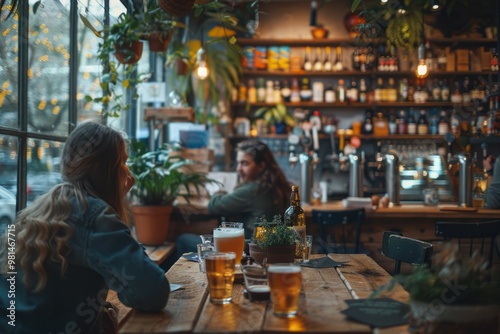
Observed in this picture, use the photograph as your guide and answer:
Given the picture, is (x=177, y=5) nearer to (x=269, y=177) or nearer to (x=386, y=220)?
(x=269, y=177)

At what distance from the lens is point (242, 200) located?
4121mm

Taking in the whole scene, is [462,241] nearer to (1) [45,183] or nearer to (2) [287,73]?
(1) [45,183]

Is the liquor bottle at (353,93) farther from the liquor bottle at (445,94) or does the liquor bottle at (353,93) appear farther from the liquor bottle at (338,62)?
the liquor bottle at (445,94)

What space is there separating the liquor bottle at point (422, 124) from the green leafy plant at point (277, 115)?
150cm

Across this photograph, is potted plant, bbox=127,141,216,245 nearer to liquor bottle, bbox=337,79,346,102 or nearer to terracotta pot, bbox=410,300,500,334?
terracotta pot, bbox=410,300,500,334

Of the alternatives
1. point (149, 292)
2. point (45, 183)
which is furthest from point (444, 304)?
point (45, 183)

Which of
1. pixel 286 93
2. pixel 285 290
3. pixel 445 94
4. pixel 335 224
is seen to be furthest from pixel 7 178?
pixel 445 94

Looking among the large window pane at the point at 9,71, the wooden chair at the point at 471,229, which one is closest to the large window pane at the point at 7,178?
the large window pane at the point at 9,71

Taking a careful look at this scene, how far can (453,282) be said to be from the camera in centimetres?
147

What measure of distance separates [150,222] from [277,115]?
11.0 feet

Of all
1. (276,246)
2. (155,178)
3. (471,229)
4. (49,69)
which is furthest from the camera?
(155,178)

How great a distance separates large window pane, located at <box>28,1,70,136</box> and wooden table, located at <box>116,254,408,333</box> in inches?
59.1

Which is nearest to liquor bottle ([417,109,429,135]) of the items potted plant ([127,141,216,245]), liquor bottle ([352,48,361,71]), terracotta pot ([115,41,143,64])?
liquor bottle ([352,48,361,71])

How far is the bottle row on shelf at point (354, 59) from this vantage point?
7.38m
